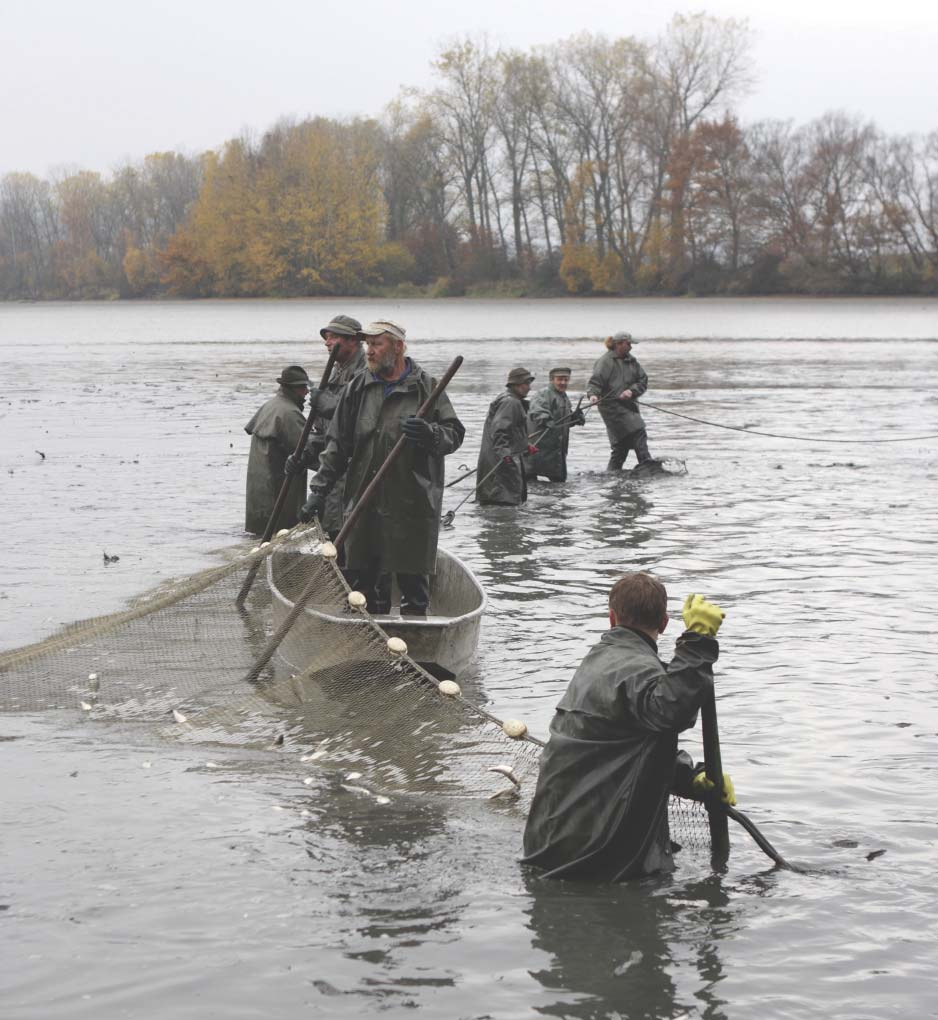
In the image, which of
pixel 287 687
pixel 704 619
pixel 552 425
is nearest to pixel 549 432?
pixel 552 425

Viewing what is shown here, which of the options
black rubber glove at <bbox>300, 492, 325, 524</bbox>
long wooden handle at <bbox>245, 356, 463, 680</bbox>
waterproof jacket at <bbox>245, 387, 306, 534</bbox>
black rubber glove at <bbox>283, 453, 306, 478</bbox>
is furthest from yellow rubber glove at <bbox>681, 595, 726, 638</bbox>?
waterproof jacket at <bbox>245, 387, 306, 534</bbox>

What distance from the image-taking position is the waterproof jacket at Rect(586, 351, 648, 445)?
699 inches

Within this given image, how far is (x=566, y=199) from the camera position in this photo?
99.9 metres

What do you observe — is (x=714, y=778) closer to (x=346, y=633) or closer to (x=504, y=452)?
(x=346, y=633)

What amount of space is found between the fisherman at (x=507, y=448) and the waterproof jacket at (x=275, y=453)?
4.16m

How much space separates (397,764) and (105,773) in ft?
4.53

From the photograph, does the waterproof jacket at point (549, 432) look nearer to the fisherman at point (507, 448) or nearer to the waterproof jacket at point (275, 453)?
the fisherman at point (507, 448)

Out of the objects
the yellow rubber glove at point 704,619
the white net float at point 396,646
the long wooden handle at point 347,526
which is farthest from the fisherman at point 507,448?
the yellow rubber glove at point 704,619

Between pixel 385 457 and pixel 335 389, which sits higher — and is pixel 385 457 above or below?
below

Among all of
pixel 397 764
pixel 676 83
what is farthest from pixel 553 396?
pixel 676 83

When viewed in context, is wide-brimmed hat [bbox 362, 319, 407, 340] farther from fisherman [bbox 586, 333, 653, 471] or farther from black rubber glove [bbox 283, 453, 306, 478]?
fisherman [bbox 586, 333, 653, 471]

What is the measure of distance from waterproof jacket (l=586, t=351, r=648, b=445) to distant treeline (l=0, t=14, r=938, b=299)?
71715mm

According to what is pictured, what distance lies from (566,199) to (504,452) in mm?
87132

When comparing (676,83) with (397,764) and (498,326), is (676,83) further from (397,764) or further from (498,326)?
(397,764)
